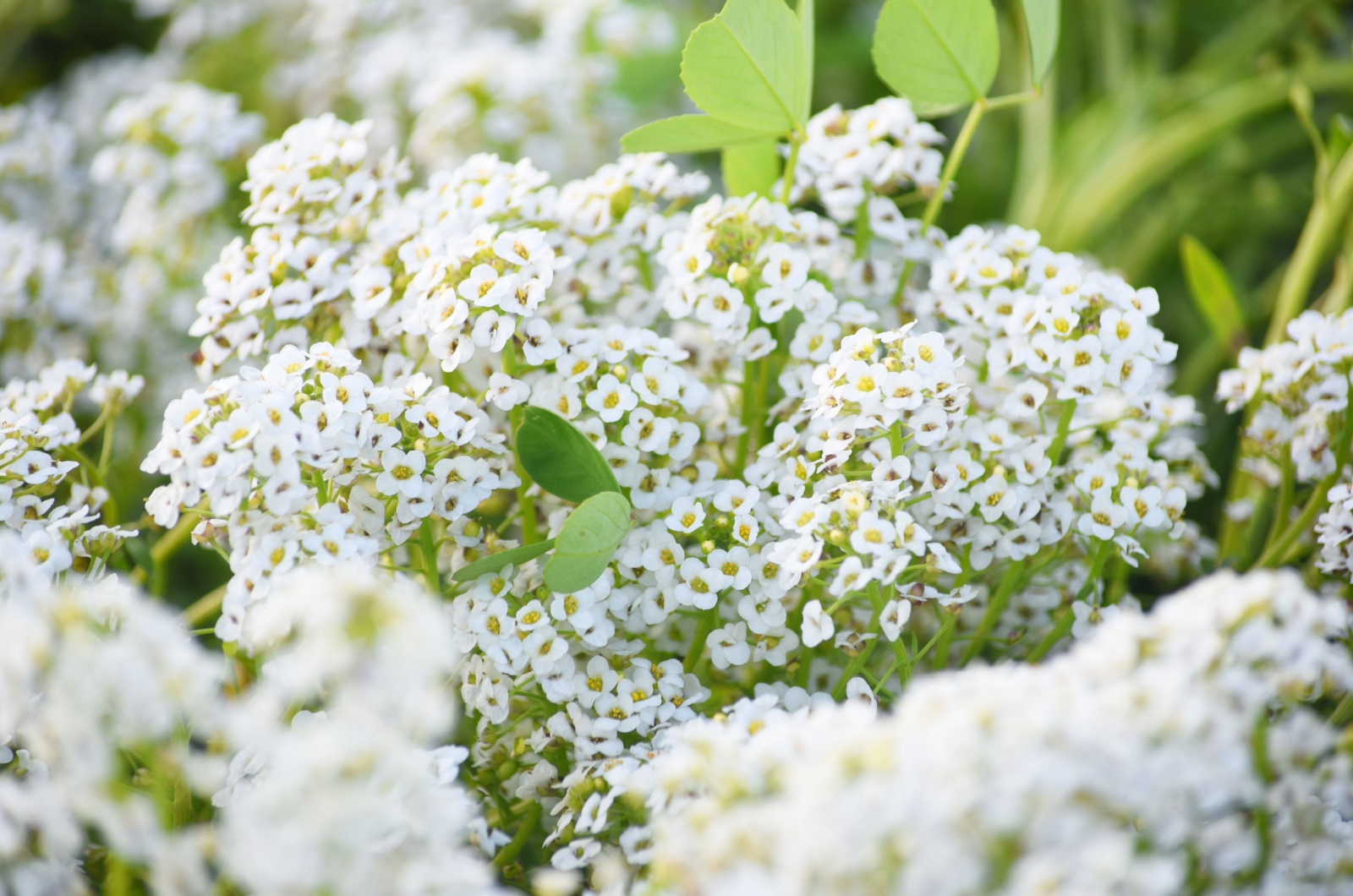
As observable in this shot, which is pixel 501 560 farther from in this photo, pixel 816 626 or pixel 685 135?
pixel 685 135

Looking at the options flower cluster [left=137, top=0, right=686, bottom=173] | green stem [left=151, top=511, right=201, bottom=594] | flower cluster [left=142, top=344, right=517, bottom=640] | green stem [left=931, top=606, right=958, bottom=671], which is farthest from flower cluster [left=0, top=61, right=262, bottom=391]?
green stem [left=931, top=606, right=958, bottom=671]

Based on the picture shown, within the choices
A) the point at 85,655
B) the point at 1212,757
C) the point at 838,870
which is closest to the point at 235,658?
the point at 85,655

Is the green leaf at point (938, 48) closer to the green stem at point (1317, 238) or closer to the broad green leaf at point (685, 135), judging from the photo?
the broad green leaf at point (685, 135)

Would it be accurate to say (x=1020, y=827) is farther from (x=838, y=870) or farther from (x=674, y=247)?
(x=674, y=247)

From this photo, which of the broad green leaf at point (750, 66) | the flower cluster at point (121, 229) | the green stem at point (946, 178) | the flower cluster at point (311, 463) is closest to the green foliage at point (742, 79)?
the broad green leaf at point (750, 66)

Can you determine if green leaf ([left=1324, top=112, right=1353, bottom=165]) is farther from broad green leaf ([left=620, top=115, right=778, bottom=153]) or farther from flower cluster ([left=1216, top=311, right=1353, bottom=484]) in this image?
broad green leaf ([left=620, top=115, right=778, bottom=153])

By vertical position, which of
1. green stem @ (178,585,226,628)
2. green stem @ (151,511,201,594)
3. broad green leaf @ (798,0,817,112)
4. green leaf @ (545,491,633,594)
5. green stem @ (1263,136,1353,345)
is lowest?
green stem @ (178,585,226,628)
